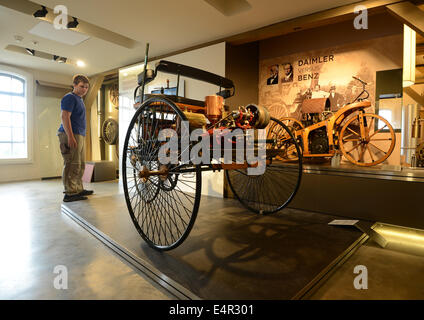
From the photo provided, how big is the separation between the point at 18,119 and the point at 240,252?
24.4 feet

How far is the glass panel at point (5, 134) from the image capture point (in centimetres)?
664

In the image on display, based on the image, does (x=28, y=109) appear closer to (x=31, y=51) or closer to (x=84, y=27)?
(x=31, y=51)

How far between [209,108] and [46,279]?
68.8 inches

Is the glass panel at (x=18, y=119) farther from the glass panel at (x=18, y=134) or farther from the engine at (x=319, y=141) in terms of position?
the engine at (x=319, y=141)

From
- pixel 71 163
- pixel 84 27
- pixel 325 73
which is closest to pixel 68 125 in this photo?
pixel 71 163

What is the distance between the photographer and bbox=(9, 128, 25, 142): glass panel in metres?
6.84

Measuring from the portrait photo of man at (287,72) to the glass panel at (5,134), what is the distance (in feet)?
22.7

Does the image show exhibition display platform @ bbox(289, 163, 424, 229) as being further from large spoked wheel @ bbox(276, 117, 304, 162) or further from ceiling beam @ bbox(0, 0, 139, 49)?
ceiling beam @ bbox(0, 0, 139, 49)

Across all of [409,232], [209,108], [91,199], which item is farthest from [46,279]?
[409,232]

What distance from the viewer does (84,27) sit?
442 cm

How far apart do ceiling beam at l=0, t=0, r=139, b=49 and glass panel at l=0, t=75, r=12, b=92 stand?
3675mm

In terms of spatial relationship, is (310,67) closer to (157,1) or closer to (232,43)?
(232,43)

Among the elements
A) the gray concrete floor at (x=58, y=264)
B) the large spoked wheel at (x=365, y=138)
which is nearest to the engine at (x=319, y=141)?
the large spoked wheel at (x=365, y=138)
